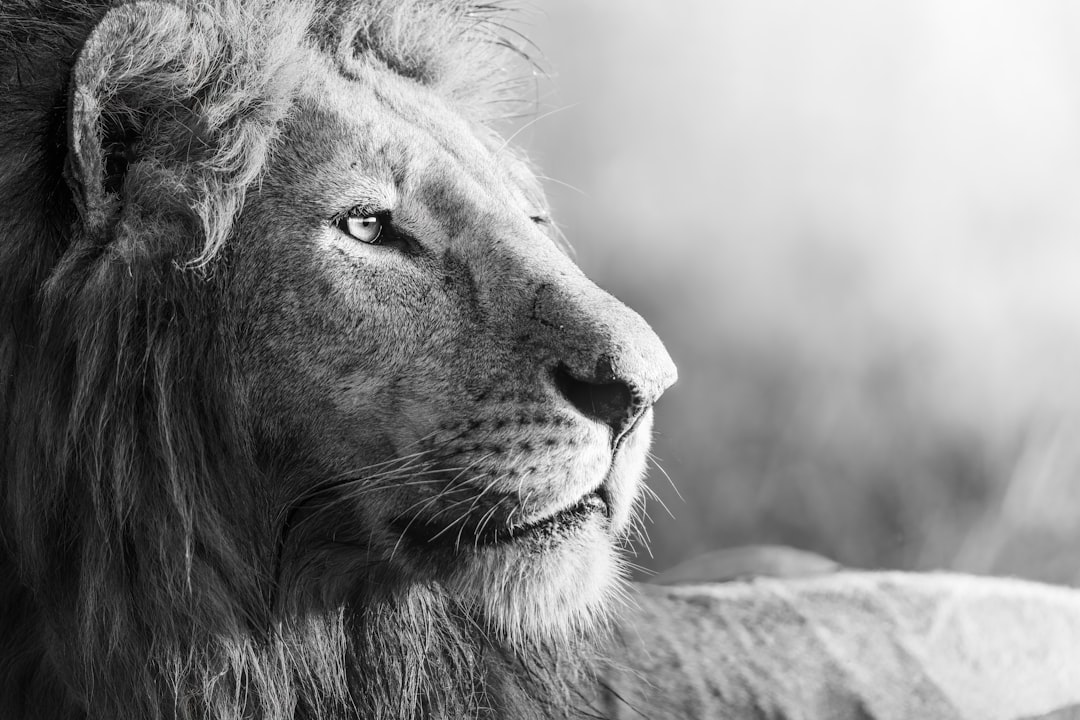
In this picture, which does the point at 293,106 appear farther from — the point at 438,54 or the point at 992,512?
the point at 992,512

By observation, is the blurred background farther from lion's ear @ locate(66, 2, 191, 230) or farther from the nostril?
the nostril

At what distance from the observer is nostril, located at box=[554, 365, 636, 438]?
1.75 m

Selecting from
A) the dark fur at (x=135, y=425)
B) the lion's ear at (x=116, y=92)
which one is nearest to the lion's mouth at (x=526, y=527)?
the dark fur at (x=135, y=425)

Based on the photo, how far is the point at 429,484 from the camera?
184 centimetres

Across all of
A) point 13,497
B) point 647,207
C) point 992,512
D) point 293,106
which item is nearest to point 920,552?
point 992,512

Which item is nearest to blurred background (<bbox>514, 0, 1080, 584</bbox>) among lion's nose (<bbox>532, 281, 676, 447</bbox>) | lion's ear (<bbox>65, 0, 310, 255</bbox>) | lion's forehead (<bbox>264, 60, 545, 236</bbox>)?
lion's forehead (<bbox>264, 60, 545, 236</bbox>)

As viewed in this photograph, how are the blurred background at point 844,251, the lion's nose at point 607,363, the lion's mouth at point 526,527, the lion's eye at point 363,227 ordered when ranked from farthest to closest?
the blurred background at point 844,251 → the lion's eye at point 363,227 → the lion's mouth at point 526,527 → the lion's nose at point 607,363

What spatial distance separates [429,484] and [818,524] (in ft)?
5.90

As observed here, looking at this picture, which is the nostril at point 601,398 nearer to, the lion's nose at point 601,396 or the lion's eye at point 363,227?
the lion's nose at point 601,396

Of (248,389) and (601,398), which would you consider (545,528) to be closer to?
(601,398)

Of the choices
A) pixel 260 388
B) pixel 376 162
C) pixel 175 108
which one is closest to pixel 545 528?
pixel 260 388

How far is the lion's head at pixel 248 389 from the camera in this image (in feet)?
6.00

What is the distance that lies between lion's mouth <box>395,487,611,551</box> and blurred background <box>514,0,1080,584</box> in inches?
57.2

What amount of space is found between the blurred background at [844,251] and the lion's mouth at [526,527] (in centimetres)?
145
